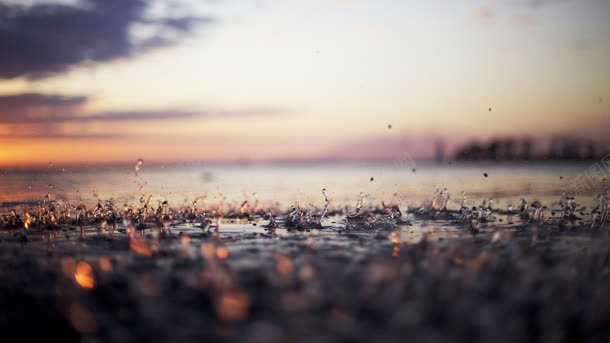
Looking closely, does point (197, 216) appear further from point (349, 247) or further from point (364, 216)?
point (349, 247)

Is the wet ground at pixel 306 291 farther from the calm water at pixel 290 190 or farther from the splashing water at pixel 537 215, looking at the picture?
the calm water at pixel 290 190

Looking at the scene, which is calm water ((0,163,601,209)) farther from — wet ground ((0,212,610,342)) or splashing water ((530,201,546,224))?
wet ground ((0,212,610,342))

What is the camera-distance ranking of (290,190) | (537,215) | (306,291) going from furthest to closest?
(290,190)
(537,215)
(306,291)

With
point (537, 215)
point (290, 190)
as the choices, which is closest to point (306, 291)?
point (537, 215)

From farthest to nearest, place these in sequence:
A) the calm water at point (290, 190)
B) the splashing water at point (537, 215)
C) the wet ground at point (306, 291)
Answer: the calm water at point (290, 190) < the splashing water at point (537, 215) < the wet ground at point (306, 291)

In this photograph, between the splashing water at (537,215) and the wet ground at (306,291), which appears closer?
the wet ground at (306,291)

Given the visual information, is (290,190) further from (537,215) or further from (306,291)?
(306,291)

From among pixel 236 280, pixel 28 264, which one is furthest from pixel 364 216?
pixel 28 264

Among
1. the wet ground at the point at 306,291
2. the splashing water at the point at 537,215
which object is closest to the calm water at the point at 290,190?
the splashing water at the point at 537,215
